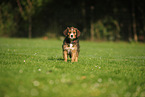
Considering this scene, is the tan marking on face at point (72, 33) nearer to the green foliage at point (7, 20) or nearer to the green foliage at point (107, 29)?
the green foliage at point (107, 29)

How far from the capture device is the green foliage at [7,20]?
38.7 metres

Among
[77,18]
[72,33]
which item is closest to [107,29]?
[77,18]

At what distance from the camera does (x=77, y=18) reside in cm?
3656

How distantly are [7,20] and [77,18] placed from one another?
13231 millimetres

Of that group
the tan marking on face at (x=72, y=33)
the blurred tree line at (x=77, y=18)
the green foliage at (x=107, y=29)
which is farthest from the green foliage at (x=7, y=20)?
the tan marking on face at (x=72, y=33)

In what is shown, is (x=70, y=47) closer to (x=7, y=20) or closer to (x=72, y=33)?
(x=72, y=33)

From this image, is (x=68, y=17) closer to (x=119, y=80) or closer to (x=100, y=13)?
(x=100, y=13)

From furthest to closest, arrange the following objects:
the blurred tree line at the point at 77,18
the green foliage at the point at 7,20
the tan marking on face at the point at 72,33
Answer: the green foliage at the point at 7,20 < the blurred tree line at the point at 77,18 < the tan marking on face at the point at 72,33

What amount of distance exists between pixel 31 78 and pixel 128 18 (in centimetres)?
2926

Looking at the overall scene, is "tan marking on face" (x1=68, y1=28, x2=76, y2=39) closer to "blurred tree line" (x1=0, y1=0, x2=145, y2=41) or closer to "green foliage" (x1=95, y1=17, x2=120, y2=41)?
"blurred tree line" (x1=0, y1=0, x2=145, y2=41)

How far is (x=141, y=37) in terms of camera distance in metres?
31.5

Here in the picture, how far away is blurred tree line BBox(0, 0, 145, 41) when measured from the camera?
32375 mm

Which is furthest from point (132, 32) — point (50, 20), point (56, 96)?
Result: point (56, 96)

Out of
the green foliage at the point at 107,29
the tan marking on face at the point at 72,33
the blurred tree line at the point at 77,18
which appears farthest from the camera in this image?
the green foliage at the point at 107,29
